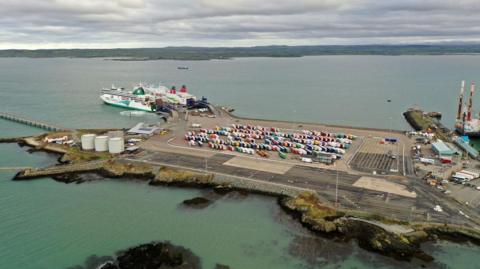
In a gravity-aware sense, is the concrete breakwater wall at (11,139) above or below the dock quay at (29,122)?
below

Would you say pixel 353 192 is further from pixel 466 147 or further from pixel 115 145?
pixel 115 145

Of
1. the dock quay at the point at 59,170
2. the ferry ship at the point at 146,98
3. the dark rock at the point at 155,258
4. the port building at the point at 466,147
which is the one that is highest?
the ferry ship at the point at 146,98

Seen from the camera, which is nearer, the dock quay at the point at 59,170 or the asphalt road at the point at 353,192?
the asphalt road at the point at 353,192

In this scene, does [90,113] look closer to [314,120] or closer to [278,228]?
[314,120]

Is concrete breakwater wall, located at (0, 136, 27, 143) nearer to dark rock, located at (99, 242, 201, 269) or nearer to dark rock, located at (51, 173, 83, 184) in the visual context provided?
dark rock, located at (51, 173, 83, 184)

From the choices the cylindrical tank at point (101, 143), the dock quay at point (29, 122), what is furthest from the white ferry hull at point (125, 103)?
the cylindrical tank at point (101, 143)

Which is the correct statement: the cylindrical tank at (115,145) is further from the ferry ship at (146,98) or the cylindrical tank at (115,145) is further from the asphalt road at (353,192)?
the ferry ship at (146,98)

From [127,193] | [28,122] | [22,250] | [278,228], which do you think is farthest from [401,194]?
[28,122]
